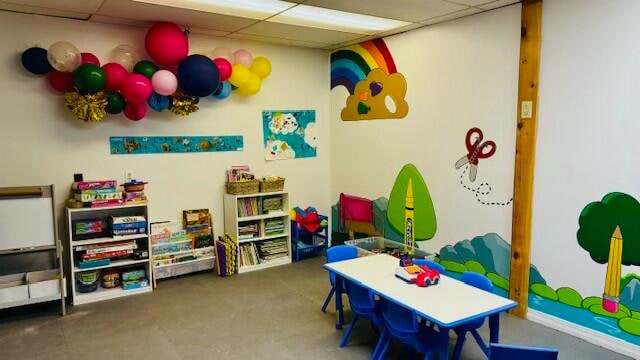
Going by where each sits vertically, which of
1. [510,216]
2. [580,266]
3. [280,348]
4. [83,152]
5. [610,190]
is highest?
[83,152]

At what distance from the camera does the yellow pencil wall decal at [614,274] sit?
11.1 feet

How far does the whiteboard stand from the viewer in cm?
399

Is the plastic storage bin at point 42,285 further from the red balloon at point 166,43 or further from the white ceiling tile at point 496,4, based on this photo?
the white ceiling tile at point 496,4

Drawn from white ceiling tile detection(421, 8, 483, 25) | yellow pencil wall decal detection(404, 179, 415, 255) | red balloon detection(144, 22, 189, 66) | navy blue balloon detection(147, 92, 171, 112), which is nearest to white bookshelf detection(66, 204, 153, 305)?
navy blue balloon detection(147, 92, 171, 112)

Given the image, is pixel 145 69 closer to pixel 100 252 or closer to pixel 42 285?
pixel 100 252

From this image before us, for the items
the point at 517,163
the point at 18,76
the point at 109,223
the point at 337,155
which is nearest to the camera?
the point at 517,163

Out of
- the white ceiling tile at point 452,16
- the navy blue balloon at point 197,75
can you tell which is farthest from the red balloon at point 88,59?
the white ceiling tile at point 452,16

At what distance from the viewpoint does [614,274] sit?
3410mm

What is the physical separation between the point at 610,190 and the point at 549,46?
1310mm

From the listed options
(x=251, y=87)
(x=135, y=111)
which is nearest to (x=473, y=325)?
(x=251, y=87)

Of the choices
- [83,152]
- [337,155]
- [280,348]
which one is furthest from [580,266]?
[83,152]

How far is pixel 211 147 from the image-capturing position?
5473mm

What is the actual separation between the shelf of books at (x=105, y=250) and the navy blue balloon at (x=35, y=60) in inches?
46.8

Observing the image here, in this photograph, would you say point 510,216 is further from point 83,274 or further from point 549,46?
point 83,274
